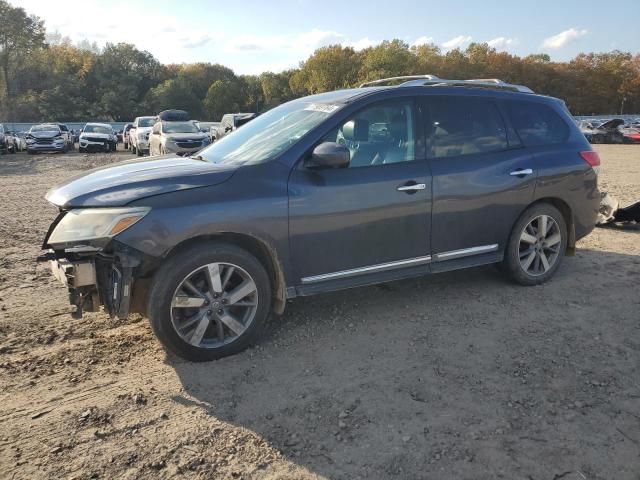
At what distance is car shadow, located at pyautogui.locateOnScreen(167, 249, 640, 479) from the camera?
2750mm

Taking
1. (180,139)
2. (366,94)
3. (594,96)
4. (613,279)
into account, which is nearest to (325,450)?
(366,94)

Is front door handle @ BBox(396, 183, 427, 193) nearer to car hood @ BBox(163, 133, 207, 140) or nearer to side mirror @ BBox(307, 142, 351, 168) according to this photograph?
side mirror @ BBox(307, 142, 351, 168)

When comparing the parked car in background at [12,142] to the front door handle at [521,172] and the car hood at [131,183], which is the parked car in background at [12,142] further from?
the front door handle at [521,172]

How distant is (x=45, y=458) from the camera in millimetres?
2693

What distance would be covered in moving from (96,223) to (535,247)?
3.95 meters

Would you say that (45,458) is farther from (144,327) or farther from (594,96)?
(594,96)

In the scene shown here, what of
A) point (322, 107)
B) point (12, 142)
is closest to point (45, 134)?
point (12, 142)

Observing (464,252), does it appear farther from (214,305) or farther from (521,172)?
(214,305)

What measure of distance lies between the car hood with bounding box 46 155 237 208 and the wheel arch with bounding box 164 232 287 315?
0.37 meters

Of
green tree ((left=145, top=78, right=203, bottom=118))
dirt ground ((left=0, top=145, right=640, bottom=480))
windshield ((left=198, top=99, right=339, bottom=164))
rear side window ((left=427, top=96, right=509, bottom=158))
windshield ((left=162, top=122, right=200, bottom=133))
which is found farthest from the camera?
green tree ((left=145, top=78, right=203, bottom=118))

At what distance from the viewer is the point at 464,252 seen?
15.3ft

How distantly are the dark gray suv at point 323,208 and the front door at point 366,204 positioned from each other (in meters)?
0.01

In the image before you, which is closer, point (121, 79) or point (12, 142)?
point (12, 142)

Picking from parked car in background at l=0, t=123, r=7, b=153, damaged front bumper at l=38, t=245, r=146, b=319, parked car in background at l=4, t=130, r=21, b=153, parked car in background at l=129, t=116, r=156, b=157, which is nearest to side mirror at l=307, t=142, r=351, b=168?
damaged front bumper at l=38, t=245, r=146, b=319
